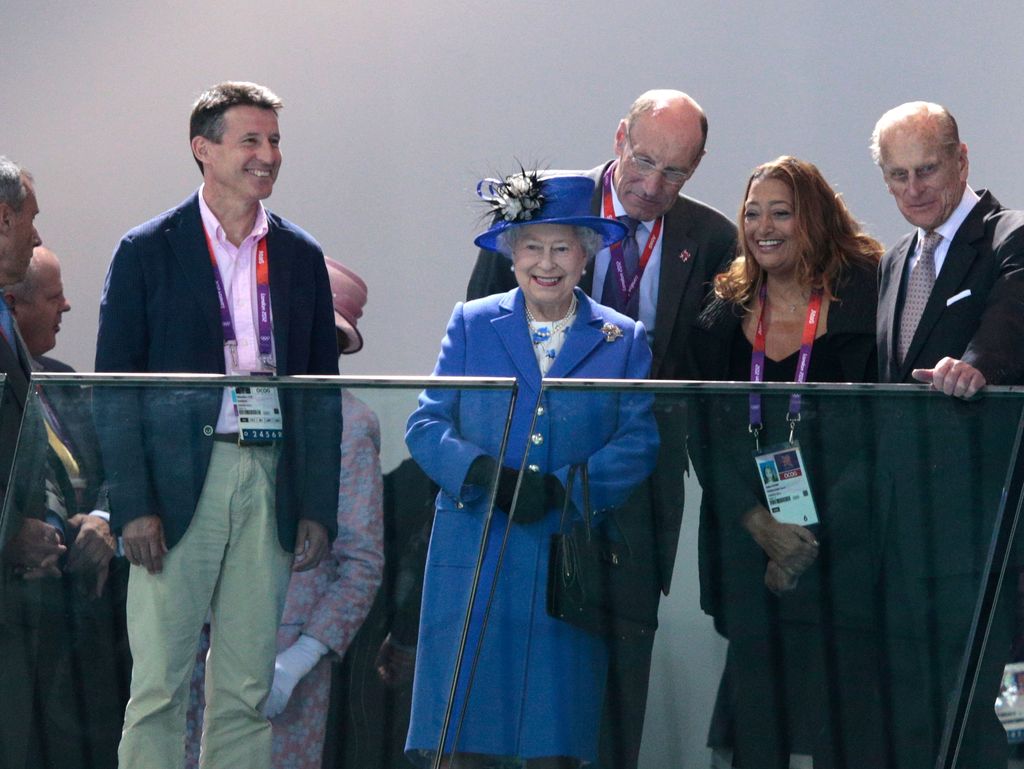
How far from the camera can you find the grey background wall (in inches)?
211

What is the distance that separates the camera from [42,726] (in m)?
2.96

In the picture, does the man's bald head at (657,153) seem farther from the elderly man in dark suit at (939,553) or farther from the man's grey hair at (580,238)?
the elderly man in dark suit at (939,553)

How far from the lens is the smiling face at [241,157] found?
3.70 meters

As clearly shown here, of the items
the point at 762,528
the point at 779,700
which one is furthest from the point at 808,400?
the point at 779,700

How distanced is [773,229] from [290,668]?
5.39ft

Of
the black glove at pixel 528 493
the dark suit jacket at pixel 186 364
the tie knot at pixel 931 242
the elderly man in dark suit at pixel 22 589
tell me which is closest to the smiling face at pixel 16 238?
the dark suit jacket at pixel 186 364

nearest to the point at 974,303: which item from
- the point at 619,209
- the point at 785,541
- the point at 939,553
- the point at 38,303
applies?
the point at 939,553

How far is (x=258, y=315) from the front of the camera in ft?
11.7

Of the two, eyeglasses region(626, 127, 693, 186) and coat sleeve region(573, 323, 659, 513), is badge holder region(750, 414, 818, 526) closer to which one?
coat sleeve region(573, 323, 659, 513)

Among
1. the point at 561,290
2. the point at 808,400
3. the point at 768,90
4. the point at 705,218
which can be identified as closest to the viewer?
the point at 808,400

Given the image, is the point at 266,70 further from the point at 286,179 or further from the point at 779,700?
the point at 779,700

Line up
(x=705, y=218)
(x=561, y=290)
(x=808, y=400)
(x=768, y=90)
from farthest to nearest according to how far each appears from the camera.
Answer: (x=768, y=90)
(x=705, y=218)
(x=561, y=290)
(x=808, y=400)

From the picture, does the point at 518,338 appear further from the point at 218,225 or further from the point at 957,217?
the point at 957,217

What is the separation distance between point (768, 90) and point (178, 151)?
2027 millimetres
